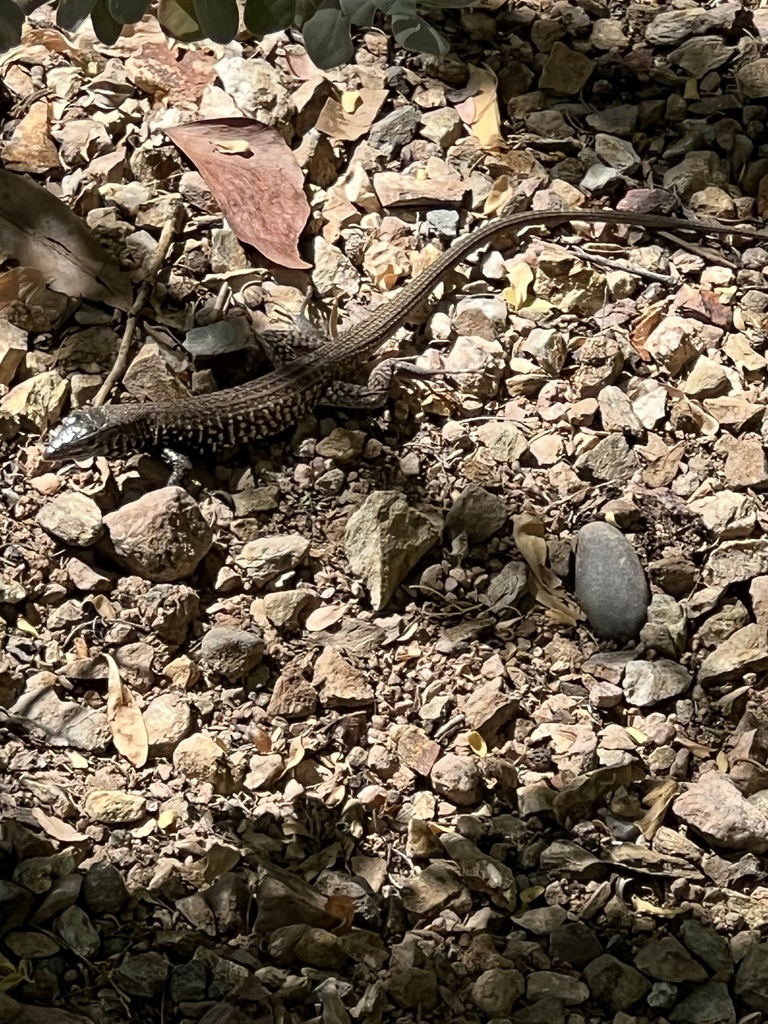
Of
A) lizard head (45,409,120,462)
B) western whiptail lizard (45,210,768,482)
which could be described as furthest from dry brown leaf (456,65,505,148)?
lizard head (45,409,120,462)

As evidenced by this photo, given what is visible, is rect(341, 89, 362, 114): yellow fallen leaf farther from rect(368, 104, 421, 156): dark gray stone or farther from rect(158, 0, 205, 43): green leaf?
rect(158, 0, 205, 43): green leaf

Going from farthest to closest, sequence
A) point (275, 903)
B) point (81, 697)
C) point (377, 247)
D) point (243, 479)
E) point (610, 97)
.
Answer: point (610, 97) → point (377, 247) → point (243, 479) → point (81, 697) → point (275, 903)

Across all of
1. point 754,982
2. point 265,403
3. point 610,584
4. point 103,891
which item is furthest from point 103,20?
point 754,982

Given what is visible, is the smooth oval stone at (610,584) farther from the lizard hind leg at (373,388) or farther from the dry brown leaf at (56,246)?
the dry brown leaf at (56,246)

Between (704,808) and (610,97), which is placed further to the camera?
(610,97)

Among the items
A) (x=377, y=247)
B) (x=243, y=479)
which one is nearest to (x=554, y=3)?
(x=377, y=247)

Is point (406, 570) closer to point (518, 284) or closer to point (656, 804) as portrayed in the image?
point (656, 804)

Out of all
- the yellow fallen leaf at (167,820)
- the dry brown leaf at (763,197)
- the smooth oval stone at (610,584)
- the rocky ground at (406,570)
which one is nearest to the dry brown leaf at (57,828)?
the rocky ground at (406,570)

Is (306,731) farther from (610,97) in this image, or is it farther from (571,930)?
(610,97)
